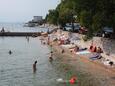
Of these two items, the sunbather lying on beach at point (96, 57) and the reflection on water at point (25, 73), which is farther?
the sunbather lying on beach at point (96, 57)

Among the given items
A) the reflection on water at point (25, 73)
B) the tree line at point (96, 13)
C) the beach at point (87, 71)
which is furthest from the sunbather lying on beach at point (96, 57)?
the reflection on water at point (25, 73)

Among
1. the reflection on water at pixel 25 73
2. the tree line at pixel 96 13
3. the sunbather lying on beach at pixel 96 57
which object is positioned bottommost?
the reflection on water at pixel 25 73

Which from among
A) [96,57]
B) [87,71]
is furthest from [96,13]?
[87,71]

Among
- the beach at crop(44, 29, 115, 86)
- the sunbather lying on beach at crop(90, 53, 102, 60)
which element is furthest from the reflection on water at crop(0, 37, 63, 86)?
the sunbather lying on beach at crop(90, 53, 102, 60)

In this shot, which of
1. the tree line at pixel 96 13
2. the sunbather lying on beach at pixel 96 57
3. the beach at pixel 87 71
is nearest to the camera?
the beach at pixel 87 71

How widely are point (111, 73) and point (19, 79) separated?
10146 mm

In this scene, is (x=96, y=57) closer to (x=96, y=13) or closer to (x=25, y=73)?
(x=96, y=13)

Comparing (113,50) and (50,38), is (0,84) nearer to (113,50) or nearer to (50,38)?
(113,50)

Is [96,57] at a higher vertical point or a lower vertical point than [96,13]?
lower

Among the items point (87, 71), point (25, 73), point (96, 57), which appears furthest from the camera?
point (96, 57)

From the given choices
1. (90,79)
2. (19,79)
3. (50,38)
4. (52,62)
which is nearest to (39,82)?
(19,79)

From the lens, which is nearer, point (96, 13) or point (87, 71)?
point (87, 71)

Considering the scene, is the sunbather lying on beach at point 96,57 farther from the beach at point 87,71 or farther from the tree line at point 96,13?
the tree line at point 96,13

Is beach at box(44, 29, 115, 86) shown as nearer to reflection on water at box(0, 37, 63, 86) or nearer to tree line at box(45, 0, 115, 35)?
reflection on water at box(0, 37, 63, 86)
